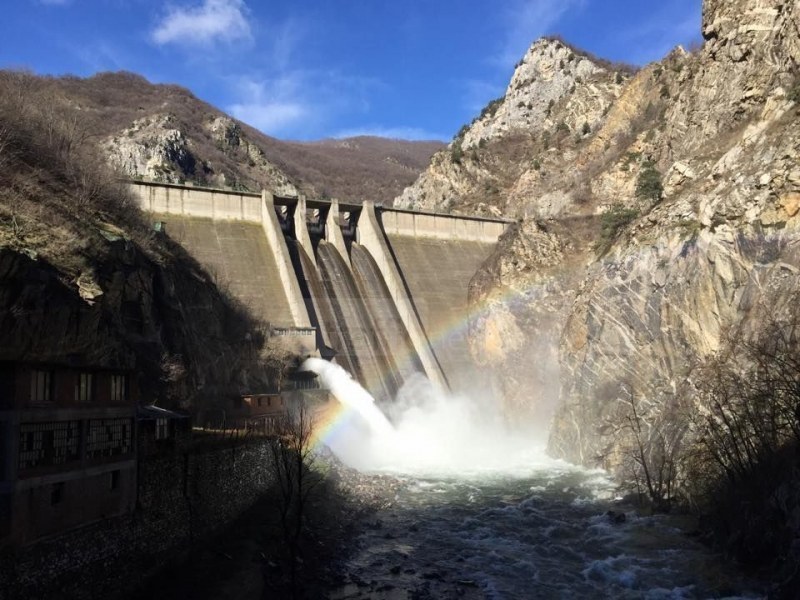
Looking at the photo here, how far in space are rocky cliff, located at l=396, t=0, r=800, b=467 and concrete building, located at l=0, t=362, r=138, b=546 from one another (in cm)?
2304

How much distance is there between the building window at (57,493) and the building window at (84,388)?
7.27 ft

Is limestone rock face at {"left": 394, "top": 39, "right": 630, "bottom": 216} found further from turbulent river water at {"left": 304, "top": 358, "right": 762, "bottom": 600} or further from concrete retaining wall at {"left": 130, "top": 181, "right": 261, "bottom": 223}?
turbulent river water at {"left": 304, "top": 358, "right": 762, "bottom": 600}

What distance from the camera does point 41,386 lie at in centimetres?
1479

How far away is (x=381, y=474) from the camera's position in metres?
34.1

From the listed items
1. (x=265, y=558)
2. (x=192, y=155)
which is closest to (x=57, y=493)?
(x=265, y=558)

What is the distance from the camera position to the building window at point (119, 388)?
17.8 meters

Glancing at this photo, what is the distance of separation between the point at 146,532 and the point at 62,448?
147 inches

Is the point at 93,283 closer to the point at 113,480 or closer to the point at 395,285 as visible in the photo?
the point at 113,480

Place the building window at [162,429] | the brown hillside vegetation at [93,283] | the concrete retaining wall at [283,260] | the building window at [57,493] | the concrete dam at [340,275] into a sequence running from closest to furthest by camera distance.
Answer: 1. the building window at [57,493]
2. the brown hillside vegetation at [93,283]
3. the building window at [162,429]
4. the concrete retaining wall at [283,260]
5. the concrete dam at [340,275]

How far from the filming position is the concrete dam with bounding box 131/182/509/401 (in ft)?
146

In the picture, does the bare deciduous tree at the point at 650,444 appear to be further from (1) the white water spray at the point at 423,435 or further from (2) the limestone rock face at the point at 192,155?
(2) the limestone rock face at the point at 192,155

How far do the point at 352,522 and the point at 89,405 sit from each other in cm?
1264

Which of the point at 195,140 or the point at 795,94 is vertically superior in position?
the point at 195,140

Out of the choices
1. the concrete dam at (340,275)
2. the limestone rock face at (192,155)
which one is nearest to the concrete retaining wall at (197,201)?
the concrete dam at (340,275)
